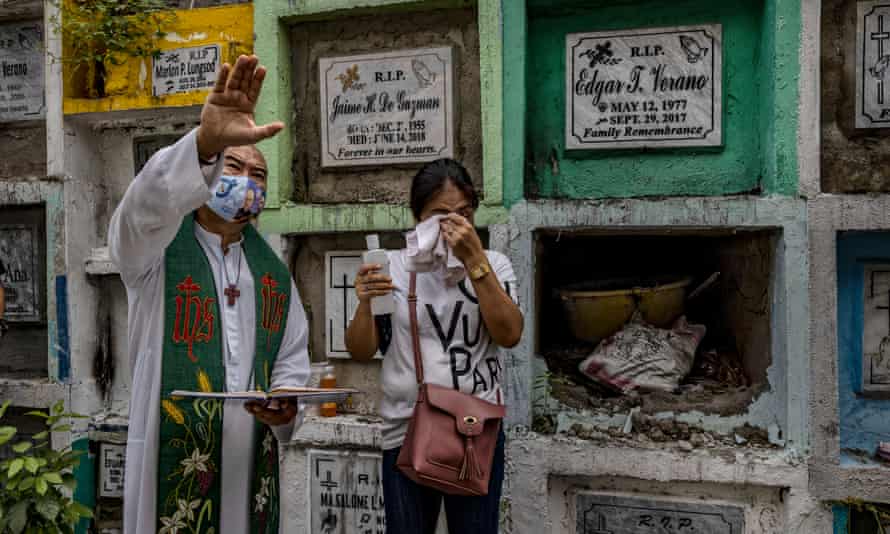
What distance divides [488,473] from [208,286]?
3.34ft

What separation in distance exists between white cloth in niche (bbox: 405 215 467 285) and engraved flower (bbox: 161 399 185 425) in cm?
81

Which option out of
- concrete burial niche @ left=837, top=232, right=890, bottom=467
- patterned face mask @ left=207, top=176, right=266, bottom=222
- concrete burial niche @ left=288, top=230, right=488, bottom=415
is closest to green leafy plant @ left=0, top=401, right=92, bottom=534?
patterned face mask @ left=207, top=176, right=266, bottom=222

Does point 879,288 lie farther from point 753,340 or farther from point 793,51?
point 793,51

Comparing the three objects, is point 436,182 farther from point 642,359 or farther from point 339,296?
point 642,359

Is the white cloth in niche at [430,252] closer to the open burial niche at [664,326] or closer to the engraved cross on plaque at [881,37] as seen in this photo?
the open burial niche at [664,326]

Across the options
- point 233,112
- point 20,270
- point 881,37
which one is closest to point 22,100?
point 20,270

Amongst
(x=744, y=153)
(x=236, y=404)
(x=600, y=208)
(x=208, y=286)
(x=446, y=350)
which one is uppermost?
(x=744, y=153)

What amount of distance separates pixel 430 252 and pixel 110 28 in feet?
8.29

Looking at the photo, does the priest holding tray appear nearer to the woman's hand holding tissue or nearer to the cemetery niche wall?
the woman's hand holding tissue

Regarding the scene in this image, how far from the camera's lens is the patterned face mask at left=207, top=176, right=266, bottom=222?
207 centimetres

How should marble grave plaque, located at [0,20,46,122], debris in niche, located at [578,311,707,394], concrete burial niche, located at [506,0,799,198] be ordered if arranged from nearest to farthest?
concrete burial niche, located at [506,0,799,198] → debris in niche, located at [578,311,707,394] → marble grave plaque, located at [0,20,46,122]

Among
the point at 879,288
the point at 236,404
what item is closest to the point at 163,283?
the point at 236,404

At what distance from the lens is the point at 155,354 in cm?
202

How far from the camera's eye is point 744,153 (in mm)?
2994
